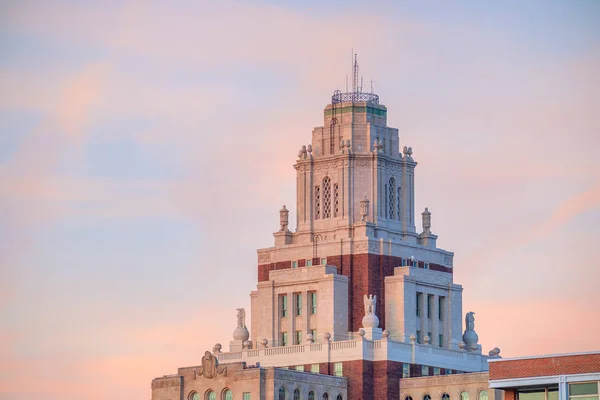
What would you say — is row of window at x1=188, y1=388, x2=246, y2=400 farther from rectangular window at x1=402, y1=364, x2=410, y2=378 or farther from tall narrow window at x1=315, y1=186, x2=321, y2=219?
tall narrow window at x1=315, y1=186, x2=321, y2=219

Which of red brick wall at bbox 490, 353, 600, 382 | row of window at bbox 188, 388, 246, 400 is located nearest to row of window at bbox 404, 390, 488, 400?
row of window at bbox 188, 388, 246, 400

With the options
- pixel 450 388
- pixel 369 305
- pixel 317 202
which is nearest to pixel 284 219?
pixel 317 202

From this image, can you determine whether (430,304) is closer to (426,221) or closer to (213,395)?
(426,221)

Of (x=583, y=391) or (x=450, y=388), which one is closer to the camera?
(x=583, y=391)

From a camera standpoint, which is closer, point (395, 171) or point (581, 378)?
point (581, 378)

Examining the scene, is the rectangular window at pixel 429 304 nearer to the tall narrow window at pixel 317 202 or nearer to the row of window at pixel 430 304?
the row of window at pixel 430 304

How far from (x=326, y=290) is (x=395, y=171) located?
14007mm

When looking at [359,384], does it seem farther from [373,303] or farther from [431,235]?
[431,235]

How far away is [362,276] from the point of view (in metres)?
176

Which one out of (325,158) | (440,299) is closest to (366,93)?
(325,158)

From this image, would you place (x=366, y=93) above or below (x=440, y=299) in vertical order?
above

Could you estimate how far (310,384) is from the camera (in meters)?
168

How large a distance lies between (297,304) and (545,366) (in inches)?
2442

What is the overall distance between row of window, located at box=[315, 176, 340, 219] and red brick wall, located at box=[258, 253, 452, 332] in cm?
473
